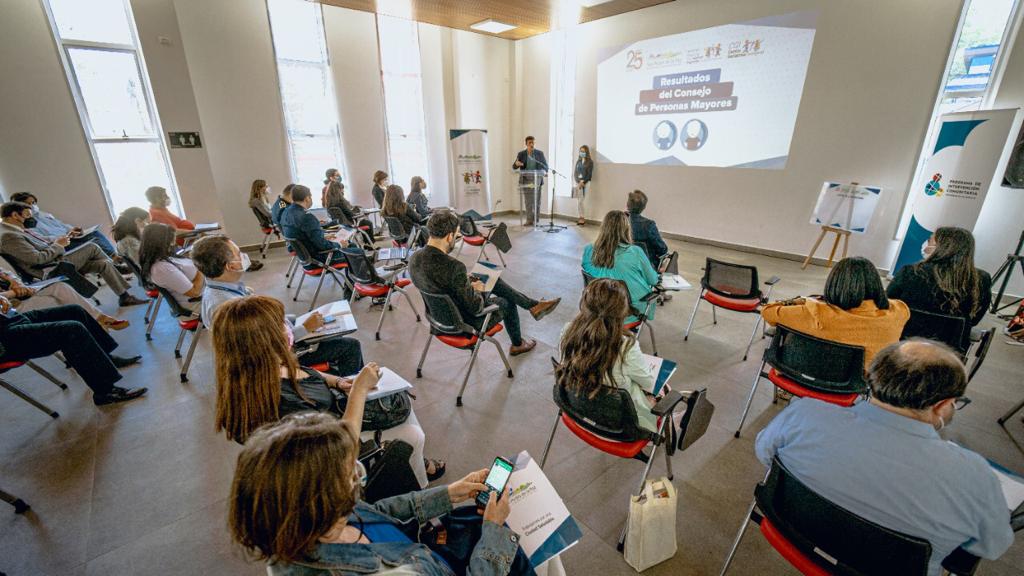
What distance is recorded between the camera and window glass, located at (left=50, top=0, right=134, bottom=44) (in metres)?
5.19

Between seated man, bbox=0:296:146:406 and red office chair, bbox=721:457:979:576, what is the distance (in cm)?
398

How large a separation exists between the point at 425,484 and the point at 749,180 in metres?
6.43

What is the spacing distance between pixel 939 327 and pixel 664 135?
547 centimetres

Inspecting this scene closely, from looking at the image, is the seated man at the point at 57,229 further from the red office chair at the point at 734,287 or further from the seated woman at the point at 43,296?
the red office chair at the point at 734,287

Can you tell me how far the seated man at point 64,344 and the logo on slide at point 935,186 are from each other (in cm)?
790

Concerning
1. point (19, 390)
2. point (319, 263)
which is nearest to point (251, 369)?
point (19, 390)

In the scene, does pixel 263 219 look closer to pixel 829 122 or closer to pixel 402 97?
pixel 402 97

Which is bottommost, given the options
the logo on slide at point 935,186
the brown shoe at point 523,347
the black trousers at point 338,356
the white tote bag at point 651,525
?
the brown shoe at point 523,347

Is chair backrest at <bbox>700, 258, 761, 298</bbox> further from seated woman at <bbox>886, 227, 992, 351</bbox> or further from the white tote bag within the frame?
the white tote bag

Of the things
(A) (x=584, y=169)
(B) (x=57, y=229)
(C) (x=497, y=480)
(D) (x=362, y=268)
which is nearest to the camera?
(C) (x=497, y=480)

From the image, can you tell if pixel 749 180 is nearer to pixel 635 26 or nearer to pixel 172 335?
pixel 635 26

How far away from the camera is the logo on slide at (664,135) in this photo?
273 inches

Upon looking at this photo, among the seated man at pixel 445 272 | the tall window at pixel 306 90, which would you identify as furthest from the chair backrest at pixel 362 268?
the tall window at pixel 306 90

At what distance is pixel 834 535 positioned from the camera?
1.19 m
